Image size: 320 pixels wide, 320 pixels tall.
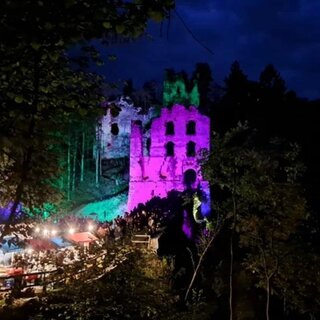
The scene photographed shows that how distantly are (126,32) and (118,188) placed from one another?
121ft

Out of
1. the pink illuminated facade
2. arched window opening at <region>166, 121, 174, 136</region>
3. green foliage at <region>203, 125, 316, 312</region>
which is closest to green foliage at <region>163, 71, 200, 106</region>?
arched window opening at <region>166, 121, 174, 136</region>

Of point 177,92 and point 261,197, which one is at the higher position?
point 177,92

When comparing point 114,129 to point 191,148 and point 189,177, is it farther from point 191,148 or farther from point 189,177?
point 189,177

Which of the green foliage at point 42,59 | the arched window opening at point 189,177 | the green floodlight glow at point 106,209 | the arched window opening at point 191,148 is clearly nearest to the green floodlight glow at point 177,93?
the arched window opening at point 191,148

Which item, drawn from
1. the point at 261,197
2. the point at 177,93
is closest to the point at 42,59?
the point at 261,197

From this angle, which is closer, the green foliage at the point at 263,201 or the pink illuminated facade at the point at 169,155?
the green foliage at the point at 263,201

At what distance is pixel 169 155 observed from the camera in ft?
121

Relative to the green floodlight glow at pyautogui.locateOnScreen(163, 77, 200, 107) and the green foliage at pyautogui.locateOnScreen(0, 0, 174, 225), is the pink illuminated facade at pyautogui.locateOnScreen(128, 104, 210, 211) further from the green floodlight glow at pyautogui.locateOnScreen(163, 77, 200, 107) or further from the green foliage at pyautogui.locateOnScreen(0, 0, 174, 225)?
the green foliage at pyautogui.locateOnScreen(0, 0, 174, 225)

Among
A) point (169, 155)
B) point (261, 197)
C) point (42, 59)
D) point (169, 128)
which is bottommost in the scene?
point (261, 197)

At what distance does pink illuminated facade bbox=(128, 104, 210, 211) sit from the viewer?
1426 inches

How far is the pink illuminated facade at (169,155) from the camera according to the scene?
36219mm

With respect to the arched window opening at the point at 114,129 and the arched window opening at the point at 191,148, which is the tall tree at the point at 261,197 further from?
the arched window opening at the point at 114,129

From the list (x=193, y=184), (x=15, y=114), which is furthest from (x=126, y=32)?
(x=193, y=184)

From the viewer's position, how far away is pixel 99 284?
1113 centimetres
